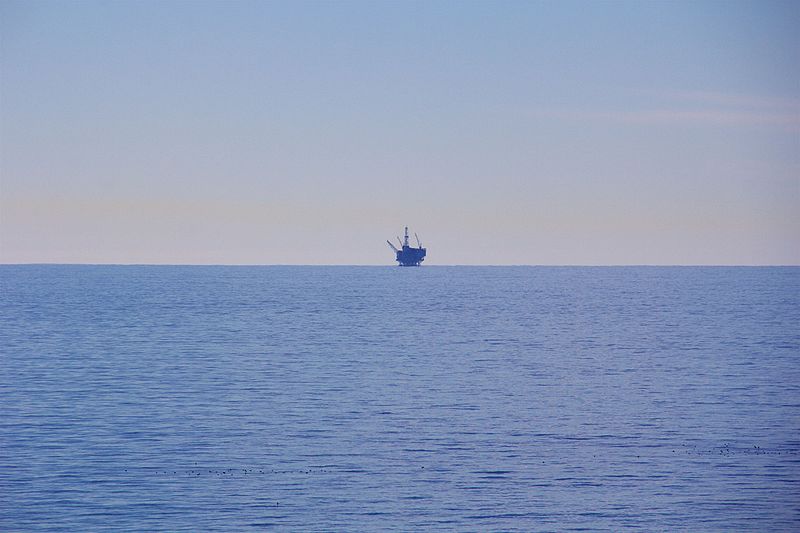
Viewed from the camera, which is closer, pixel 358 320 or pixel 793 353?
pixel 793 353

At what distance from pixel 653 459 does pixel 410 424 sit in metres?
12.1

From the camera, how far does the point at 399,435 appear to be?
4394 centimetres

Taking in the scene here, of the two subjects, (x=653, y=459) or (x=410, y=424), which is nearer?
(x=653, y=459)

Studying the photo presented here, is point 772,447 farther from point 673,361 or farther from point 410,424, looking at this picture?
point 673,361

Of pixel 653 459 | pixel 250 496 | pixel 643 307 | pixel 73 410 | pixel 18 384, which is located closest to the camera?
pixel 250 496

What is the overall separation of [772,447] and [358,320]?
8826 centimetres

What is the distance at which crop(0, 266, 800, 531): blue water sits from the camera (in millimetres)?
32719

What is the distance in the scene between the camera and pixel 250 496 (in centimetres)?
3403

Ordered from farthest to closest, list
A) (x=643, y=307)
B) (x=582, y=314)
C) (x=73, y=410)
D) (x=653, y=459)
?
1. (x=643, y=307)
2. (x=582, y=314)
3. (x=73, y=410)
4. (x=653, y=459)

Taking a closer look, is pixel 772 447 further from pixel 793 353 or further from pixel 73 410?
pixel 793 353

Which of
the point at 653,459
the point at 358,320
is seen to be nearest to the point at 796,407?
the point at 653,459

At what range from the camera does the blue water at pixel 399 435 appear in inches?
1288

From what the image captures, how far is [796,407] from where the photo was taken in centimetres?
5216

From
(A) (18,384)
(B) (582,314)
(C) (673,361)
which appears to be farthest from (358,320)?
(A) (18,384)
